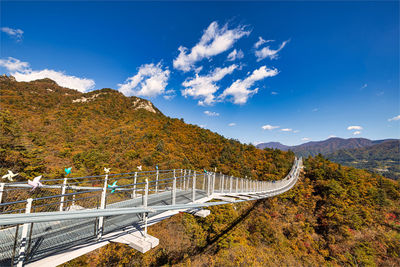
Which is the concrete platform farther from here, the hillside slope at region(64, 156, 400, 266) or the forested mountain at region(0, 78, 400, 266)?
the hillside slope at region(64, 156, 400, 266)

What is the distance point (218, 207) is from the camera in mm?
20516

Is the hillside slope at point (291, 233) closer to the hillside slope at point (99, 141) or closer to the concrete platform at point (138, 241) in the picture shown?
the hillside slope at point (99, 141)

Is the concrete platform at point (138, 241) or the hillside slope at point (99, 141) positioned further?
the hillside slope at point (99, 141)

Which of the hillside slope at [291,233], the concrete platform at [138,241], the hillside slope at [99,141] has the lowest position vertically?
the hillside slope at [291,233]

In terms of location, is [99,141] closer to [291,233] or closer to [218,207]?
[218,207]

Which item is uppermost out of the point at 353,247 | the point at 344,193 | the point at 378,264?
the point at 344,193

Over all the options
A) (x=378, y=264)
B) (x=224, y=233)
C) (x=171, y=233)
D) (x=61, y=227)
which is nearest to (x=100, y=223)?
(x=61, y=227)

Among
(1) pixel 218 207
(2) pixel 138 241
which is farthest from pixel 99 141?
(2) pixel 138 241

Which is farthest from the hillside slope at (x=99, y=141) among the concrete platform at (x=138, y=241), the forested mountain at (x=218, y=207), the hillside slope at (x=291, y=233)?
the concrete platform at (x=138, y=241)

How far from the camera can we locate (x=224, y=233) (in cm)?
1775

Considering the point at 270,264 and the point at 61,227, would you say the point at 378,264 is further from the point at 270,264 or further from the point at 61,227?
the point at 61,227

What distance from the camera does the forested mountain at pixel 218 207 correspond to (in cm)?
1490

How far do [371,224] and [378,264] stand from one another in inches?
273

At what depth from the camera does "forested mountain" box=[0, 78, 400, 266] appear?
587 inches
